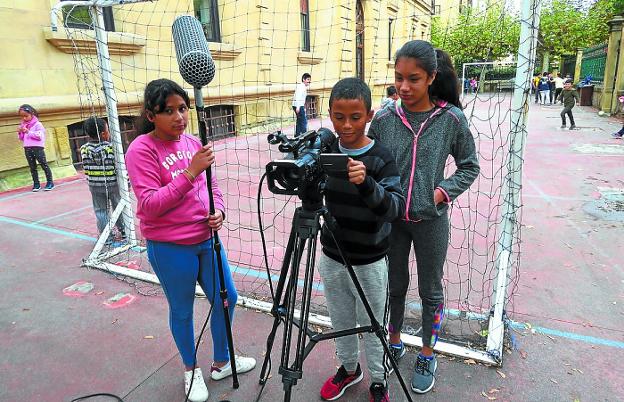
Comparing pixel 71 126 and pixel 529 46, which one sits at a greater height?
pixel 529 46

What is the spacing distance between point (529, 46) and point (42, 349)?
3.44m

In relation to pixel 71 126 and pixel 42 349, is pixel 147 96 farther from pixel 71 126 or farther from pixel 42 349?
pixel 71 126

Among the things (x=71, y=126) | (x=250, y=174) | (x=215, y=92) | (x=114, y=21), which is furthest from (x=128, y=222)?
(x=215, y=92)

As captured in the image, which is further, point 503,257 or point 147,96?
point 503,257

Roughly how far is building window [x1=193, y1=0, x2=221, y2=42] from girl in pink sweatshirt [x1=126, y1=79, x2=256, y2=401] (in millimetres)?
8961

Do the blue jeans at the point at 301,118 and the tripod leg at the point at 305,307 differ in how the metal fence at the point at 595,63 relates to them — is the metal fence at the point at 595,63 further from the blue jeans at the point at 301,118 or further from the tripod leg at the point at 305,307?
the tripod leg at the point at 305,307

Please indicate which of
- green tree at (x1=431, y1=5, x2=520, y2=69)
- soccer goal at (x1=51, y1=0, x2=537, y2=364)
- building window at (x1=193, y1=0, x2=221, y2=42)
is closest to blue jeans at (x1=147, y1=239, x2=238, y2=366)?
soccer goal at (x1=51, y1=0, x2=537, y2=364)

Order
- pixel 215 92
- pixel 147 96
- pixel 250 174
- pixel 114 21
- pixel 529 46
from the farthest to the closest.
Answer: pixel 215 92
pixel 114 21
pixel 250 174
pixel 529 46
pixel 147 96

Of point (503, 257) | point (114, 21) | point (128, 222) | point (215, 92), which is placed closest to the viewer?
point (503, 257)

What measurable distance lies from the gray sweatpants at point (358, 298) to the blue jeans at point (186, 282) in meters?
0.57

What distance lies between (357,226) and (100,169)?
3304 millimetres

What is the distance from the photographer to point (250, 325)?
9.61 ft

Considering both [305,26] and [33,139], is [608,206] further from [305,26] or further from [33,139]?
[305,26]

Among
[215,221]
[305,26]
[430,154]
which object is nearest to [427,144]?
[430,154]
